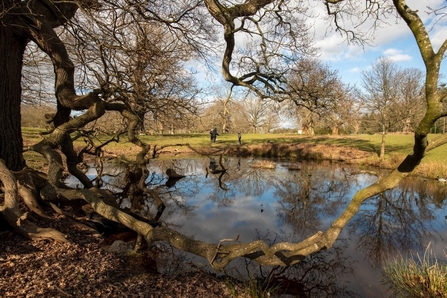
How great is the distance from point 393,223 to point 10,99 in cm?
1078

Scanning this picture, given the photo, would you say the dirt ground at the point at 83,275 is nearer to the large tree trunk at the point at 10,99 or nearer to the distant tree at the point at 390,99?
the large tree trunk at the point at 10,99

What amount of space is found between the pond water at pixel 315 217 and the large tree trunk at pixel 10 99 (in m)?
4.17

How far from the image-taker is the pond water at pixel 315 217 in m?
5.85

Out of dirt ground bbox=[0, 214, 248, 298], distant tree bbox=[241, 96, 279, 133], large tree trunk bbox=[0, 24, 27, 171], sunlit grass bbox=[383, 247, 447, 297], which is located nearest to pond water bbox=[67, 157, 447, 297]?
sunlit grass bbox=[383, 247, 447, 297]

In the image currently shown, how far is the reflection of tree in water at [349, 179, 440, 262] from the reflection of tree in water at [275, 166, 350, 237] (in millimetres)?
1089

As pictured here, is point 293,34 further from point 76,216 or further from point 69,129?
point 76,216

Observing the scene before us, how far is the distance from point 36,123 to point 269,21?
1527 inches

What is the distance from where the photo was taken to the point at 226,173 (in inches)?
704

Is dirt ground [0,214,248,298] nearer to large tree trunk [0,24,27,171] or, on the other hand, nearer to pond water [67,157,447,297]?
pond water [67,157,447,297]

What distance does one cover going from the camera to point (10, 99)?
20.6 ft

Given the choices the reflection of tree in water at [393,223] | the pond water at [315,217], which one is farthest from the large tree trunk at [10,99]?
the reflection of tree in water at [393,223]

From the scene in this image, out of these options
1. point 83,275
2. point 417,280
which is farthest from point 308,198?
point 83,275

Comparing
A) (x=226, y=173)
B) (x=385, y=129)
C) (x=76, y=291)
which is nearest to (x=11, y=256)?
(x=76, y=291)

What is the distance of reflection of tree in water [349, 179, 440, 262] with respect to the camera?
24.0 ft
